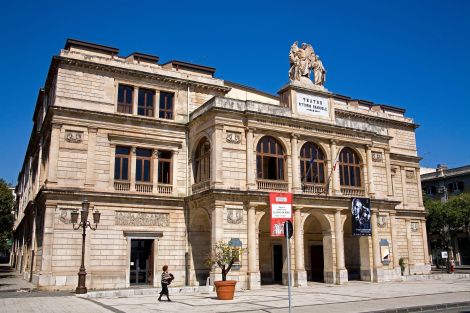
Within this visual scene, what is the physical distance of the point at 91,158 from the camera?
88.4ft

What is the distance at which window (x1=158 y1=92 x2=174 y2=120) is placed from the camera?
30144mm

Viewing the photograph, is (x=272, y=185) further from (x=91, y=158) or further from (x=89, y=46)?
(x=89, y=46)

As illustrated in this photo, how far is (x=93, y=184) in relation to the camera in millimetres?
26766

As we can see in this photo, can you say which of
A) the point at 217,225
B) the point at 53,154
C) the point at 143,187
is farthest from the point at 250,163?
the point at 53,154

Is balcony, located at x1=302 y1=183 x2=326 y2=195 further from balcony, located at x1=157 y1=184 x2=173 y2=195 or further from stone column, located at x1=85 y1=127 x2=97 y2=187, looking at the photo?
stone column, located at x1=85 y1=127 x2=97 y2=187

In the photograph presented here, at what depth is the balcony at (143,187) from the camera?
28.2 m

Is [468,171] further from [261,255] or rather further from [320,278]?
[261,255]

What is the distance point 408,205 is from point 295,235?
720 inches

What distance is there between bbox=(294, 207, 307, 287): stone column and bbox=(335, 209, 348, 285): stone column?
2653 mm

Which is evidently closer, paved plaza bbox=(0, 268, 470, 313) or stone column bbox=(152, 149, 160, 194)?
paved plaza bbox=(0, 268, 470, 313)

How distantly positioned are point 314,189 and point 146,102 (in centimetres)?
1270

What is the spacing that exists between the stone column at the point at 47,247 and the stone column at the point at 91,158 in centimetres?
248

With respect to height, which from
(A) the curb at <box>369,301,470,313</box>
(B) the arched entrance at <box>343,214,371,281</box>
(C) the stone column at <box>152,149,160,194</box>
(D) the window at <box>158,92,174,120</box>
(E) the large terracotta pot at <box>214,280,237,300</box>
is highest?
(D) the window at <box>158,92,174,120</box>

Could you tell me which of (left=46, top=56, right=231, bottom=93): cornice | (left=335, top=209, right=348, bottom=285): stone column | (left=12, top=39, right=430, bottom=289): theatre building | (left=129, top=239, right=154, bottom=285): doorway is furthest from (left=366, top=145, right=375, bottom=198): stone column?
(left=129, top=239, right=154, bottom=285): doorway
